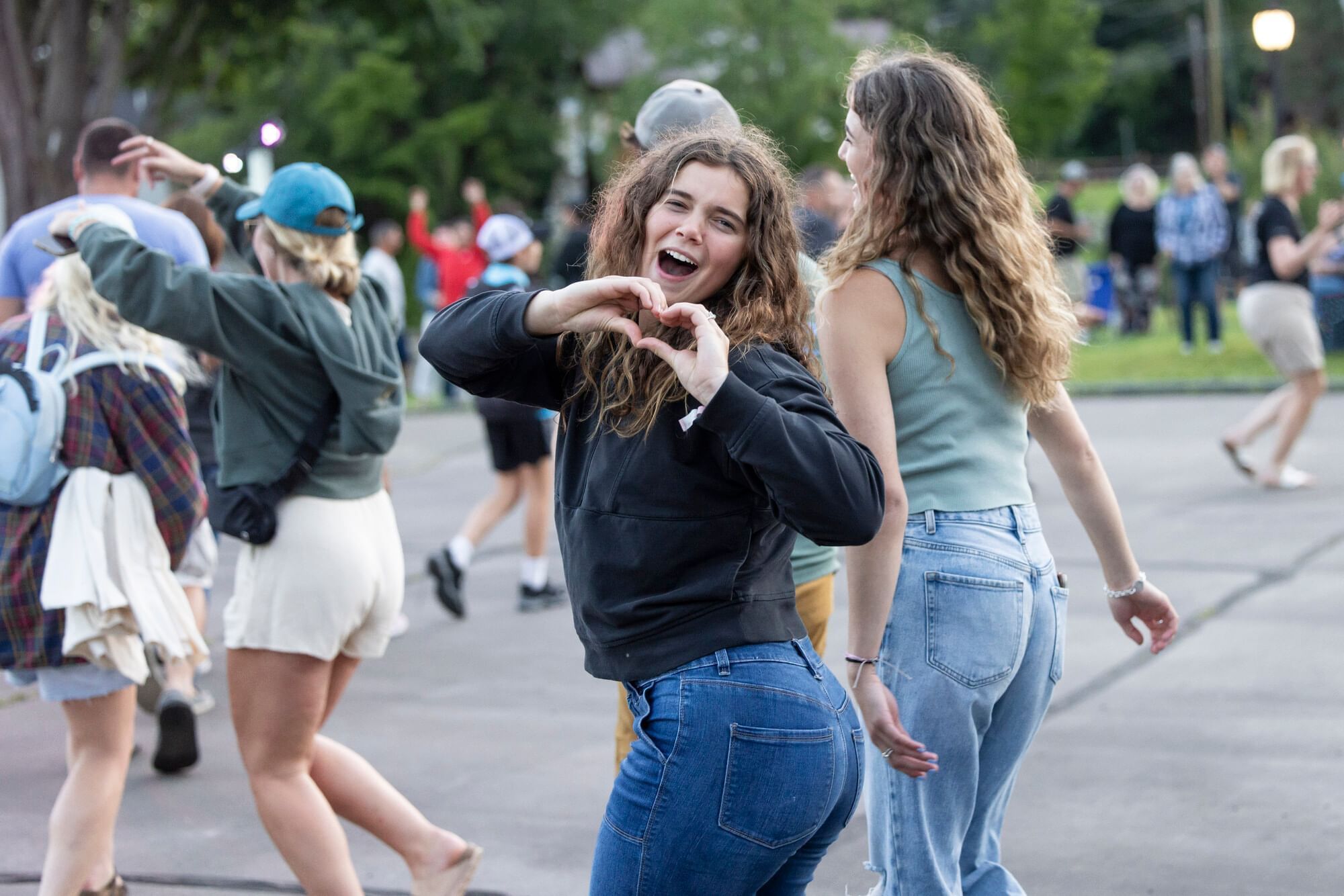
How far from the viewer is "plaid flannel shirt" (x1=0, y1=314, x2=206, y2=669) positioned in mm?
3613

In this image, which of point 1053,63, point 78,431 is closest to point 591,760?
point 78,431

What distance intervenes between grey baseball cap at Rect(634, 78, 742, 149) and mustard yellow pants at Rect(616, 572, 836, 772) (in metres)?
1.17

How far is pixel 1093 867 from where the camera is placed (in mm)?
4039

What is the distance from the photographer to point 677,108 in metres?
3.78

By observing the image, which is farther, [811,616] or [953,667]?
[811,616]

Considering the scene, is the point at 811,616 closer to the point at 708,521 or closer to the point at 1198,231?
the point at 708,521

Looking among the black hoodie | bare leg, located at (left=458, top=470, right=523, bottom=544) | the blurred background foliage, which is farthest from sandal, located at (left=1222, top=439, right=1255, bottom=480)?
the blurred background foliage

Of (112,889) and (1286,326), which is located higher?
(1286,326)

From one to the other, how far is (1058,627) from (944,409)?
0.46 m

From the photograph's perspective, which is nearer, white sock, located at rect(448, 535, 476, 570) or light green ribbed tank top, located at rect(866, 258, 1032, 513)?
light green ribbed tank top, located at rect(866, 258, 1032, 513)

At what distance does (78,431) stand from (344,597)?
2.66 ft

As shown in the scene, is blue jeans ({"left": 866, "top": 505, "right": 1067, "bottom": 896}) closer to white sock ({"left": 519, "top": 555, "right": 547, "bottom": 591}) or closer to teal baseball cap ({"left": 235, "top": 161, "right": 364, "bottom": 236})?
teal baseball cap ({"left": 235, "top": 161, "right": 364, "bottom": 236})

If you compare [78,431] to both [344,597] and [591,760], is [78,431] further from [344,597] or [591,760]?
[591,760]

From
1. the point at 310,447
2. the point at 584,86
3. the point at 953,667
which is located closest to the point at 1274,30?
the point at 310,447
